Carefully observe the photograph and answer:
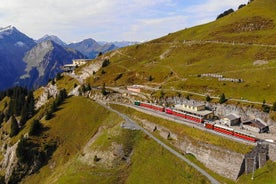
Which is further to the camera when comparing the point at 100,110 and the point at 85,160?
the point at 100,110

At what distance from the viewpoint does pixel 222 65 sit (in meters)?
150

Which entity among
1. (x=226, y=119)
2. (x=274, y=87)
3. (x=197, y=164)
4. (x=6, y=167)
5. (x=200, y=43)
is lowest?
(x=6, y=167)

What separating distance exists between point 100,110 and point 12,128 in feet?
174

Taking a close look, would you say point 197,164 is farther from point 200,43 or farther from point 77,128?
point 200,43

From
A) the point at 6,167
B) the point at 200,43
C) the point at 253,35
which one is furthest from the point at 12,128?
the point at 253,35

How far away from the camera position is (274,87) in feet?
360

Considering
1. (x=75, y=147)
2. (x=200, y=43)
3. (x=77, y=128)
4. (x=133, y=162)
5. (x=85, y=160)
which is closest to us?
(x=133, y=162)

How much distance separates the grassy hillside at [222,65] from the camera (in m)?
120

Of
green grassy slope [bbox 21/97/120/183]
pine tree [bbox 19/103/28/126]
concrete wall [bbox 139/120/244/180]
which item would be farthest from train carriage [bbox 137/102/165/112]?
pine tree [bbox 19/103/28/126]

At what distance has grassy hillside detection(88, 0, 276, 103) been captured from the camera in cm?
12013

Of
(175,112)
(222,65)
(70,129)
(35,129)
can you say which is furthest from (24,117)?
(222,65)

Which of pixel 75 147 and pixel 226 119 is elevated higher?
pixel 226 119

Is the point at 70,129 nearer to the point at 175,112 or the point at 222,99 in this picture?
the point at 175,112

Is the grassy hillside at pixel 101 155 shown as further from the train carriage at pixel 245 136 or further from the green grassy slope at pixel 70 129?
the train carriage at pixel 245 136
